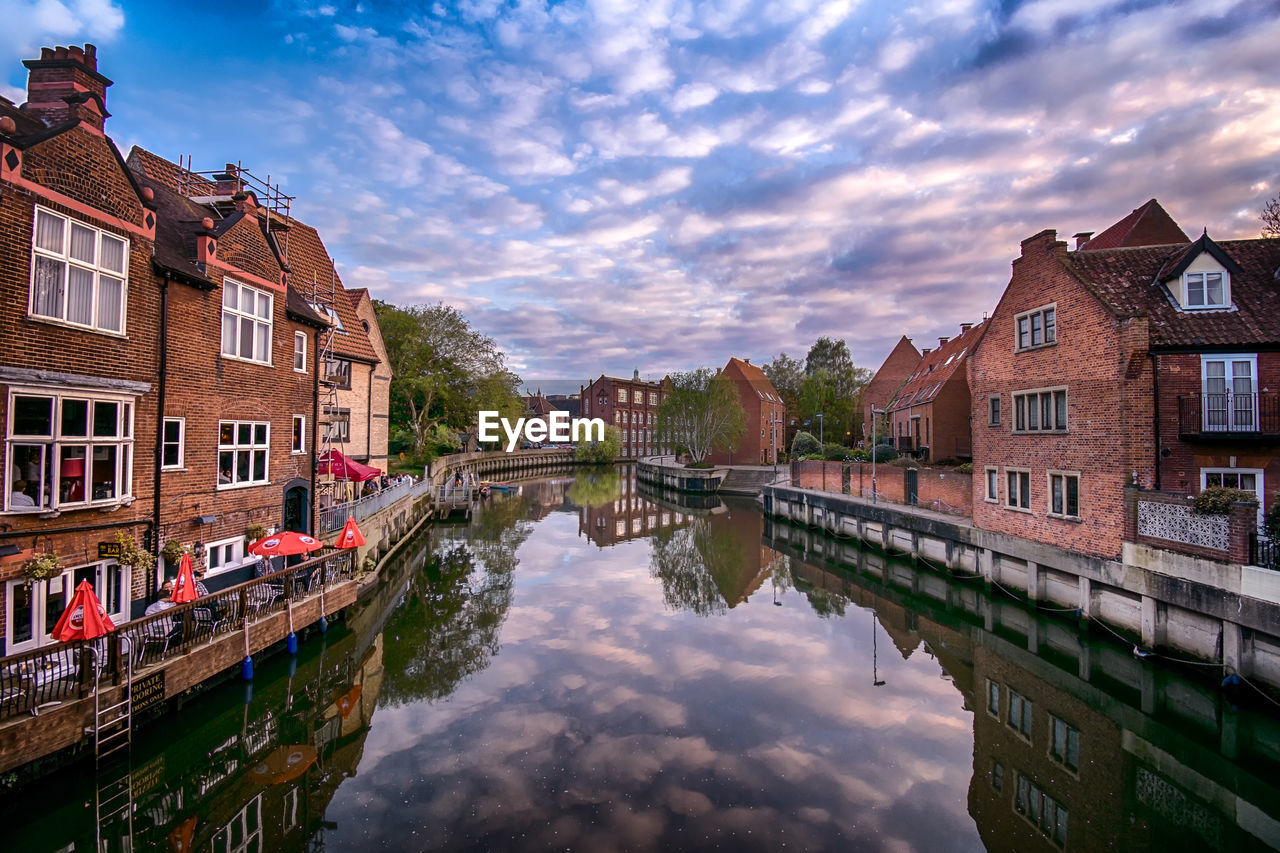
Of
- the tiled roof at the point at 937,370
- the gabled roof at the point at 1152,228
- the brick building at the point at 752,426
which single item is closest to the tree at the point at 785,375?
the brick building at the point at 752,426

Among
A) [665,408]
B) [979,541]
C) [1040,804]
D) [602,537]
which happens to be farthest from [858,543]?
[665,408]

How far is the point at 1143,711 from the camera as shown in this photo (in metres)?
13.1

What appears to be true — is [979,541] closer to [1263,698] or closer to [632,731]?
[1263,698]

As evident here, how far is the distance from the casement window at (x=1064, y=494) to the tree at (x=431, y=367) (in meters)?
40.6

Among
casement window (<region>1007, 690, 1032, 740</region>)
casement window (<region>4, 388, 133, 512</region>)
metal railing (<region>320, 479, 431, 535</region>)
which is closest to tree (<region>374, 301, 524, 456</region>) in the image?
metal railing (<region>320, 479, 431, 535</region>)

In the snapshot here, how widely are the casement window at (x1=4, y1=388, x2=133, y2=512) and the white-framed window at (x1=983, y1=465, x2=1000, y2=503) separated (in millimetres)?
24685

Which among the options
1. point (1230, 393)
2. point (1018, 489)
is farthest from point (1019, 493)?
point (1230, 393)

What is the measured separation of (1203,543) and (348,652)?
20385 mm

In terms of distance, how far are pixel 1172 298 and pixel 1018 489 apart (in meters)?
7.05

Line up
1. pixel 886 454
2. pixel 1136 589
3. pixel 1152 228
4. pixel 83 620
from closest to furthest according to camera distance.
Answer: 1. pixel 83 620
2. pixel 1136 589
3. pixel 1152 228
4. pixel 886 454

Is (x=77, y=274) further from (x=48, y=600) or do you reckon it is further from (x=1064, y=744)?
(x=1064, y=744)

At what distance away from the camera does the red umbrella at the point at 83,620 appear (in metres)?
8.89

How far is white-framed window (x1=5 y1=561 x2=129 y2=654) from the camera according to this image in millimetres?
10164

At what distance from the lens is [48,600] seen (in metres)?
10.8
